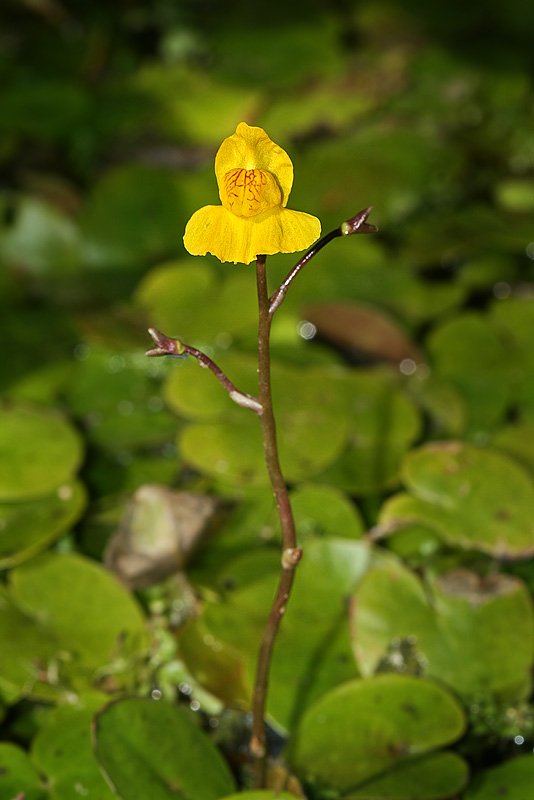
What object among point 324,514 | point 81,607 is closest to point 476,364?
point 324,514

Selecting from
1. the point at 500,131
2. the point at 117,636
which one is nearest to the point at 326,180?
the point at 500,131

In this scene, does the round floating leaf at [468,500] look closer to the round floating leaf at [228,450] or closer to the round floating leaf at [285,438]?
the round floating leaf at [285,438]

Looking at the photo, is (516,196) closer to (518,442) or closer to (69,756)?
(518,442)

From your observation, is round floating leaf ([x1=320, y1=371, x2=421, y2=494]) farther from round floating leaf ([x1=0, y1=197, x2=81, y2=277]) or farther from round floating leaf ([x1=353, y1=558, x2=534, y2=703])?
round floating leaf ([x1=0, y1=197, x2=81, y2=277])

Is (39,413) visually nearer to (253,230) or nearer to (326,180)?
(253,230)

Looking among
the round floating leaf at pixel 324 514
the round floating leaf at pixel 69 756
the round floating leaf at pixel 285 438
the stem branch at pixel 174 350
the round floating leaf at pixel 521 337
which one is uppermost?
the stem branch at pixel 174 350

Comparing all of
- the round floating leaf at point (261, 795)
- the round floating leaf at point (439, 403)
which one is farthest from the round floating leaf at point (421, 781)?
the round floating leaf at point (439, 403)
